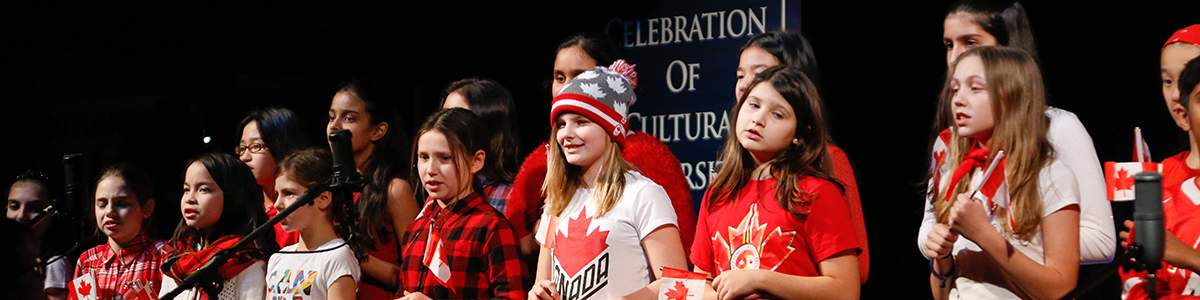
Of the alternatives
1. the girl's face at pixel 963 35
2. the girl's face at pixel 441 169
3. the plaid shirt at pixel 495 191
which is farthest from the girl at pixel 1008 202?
the plaid shirt at pixel 495 191

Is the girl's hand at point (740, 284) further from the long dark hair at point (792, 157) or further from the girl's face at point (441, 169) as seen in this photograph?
the girl's face at point (441, 169)

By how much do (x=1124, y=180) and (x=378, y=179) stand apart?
2302 mm

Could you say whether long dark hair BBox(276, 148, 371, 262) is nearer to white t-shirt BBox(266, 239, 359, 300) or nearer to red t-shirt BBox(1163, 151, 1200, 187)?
white t-shirt BBox(266, 239, 359, 300)

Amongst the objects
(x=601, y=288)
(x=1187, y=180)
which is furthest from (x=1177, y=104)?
(x=601, y=288)

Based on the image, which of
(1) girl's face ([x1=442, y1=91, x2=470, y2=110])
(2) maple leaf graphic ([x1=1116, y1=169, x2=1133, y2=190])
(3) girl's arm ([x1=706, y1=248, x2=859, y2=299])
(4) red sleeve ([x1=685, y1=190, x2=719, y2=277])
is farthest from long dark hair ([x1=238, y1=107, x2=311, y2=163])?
(2) maple leaf graphic ([x1=1116, y1=169, x2=1133, y2=190])

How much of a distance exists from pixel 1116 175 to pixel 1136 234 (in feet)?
1.80

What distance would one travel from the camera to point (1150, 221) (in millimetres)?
1509

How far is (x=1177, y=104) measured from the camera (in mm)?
2312

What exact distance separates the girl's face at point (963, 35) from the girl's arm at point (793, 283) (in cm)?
77

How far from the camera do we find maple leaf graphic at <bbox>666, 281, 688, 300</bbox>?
2.12 metres

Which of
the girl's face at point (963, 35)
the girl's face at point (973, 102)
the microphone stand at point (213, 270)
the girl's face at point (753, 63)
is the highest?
the girl's face at point (963, 35)

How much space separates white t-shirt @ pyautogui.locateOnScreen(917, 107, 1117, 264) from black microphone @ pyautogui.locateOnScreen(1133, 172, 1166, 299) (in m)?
0.54

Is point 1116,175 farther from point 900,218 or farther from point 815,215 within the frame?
point 900,218

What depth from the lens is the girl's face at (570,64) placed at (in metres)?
3.19
